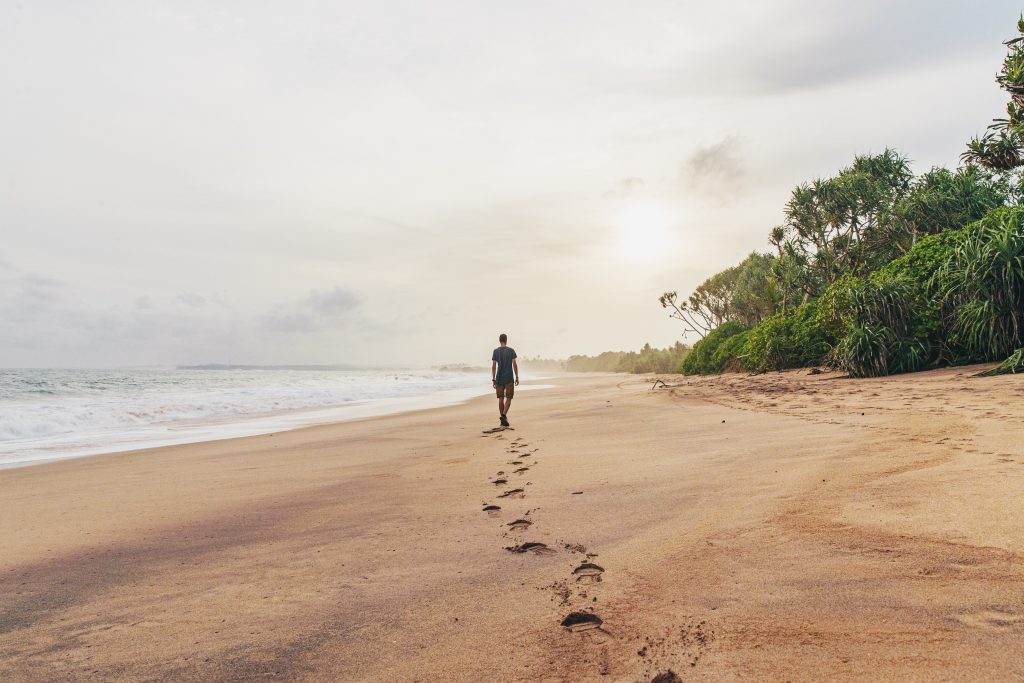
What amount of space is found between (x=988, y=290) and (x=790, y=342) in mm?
7986

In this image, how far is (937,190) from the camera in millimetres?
19172

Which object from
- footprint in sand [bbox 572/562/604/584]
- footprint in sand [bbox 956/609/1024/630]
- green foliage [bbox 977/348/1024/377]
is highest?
green foliage [bbox 977/348/1024/377]

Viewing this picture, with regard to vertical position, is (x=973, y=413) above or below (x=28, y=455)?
above

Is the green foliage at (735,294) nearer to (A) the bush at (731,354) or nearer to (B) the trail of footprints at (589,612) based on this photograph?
(A) the bush at (731,354)

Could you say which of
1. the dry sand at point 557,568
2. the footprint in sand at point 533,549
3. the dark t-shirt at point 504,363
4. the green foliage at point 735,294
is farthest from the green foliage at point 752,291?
the footprint in sand at point 533,549

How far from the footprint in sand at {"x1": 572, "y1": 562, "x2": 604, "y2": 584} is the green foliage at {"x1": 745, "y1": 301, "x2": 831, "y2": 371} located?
1670 centimetres

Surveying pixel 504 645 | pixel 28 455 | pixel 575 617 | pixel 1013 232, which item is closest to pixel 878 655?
pixel 575 617

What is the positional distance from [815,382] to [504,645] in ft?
42.7

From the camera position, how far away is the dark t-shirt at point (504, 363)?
35.9 feet

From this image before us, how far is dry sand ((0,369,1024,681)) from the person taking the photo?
1990 mm

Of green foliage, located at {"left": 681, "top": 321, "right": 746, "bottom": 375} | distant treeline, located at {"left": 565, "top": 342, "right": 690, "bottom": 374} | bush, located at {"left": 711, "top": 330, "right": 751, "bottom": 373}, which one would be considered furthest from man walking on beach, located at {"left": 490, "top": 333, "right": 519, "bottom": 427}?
distant treeline, located at {"left": 565, "top": 342, "right": 690, "bottom": 374}

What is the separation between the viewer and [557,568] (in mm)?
2926

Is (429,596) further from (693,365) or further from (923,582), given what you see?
(693,365)

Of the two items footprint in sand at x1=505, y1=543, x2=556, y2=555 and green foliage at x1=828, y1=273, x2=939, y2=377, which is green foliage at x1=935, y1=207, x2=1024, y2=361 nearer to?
green foliage at x1=828, y1=273, x2=939, y2=377
